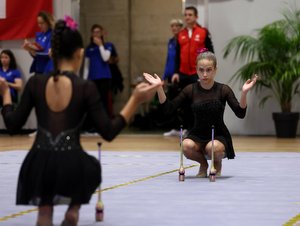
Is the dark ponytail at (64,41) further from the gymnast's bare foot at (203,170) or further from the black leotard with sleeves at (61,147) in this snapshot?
the gymnast's bare foot at (203,170)

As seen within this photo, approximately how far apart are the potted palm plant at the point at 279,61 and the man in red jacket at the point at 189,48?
105 centimetres

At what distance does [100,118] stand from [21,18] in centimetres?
1166

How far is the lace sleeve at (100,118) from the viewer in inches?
150

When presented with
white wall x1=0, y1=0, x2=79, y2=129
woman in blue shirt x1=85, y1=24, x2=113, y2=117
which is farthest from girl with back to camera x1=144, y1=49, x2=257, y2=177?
white wall x1=0, y1=0, x2=79, y2=129

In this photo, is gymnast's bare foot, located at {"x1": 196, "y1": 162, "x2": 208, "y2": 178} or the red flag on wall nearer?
gymnast's bare foot, located at {"x1": 196, "y1": 162, "x2": 208, "y2": 178}

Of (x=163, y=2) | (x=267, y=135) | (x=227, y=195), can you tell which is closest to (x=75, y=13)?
(x=163, y=2)

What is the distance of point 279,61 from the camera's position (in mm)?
13469

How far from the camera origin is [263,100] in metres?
13.8

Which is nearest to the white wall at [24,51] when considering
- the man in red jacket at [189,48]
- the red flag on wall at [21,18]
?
the red flag on wall at [21,18]

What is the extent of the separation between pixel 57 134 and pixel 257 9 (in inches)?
416

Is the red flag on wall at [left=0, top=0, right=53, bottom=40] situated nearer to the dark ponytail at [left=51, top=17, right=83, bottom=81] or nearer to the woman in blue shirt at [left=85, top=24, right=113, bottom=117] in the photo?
the woman in blue shirt at [left=85, top=24, right=113, bottom=117]

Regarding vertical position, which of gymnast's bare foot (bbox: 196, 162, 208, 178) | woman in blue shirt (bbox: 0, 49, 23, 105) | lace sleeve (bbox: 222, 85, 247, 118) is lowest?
gymnast's bare foot (bbox: 196, 162, 208, 178)

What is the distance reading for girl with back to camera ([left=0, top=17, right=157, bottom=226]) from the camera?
3.83 meters

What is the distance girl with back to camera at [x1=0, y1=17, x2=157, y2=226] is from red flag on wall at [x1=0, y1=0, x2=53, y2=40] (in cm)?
1122
